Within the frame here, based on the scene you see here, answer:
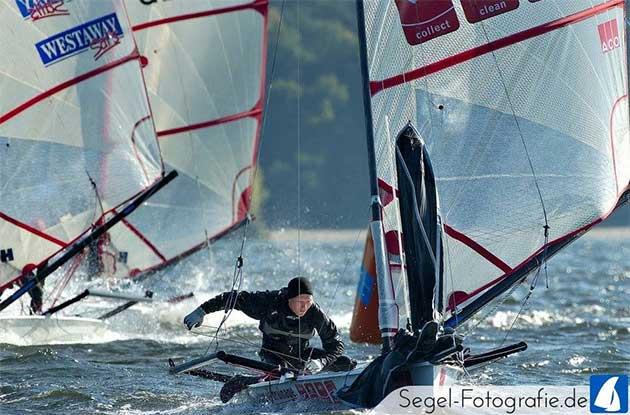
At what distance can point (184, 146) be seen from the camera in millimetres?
16328

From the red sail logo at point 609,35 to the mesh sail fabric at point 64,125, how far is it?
508 cm

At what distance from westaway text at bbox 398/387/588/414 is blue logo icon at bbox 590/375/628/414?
0.48 ft

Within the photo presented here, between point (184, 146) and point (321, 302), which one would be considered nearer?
point (184, 146)

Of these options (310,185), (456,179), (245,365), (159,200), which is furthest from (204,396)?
(310,185)

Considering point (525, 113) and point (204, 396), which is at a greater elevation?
point (525, 113)

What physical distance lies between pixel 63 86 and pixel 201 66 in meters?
3.95

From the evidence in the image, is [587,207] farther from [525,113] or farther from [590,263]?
[590,263]

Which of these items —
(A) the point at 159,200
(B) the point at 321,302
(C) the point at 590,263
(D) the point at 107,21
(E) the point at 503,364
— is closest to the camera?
(E) the point at 503,364

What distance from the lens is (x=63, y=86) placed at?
41.5ft

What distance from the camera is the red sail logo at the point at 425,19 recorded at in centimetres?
921

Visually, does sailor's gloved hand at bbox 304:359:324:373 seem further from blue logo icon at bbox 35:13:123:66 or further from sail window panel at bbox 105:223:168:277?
sail window panel at bbox 105:223:168:277

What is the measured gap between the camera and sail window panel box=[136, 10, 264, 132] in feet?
53.1

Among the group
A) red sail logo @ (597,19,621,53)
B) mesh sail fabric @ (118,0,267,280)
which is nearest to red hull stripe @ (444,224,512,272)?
red sail logo @ (597,19,621,53)

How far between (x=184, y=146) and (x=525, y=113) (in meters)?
7.52
